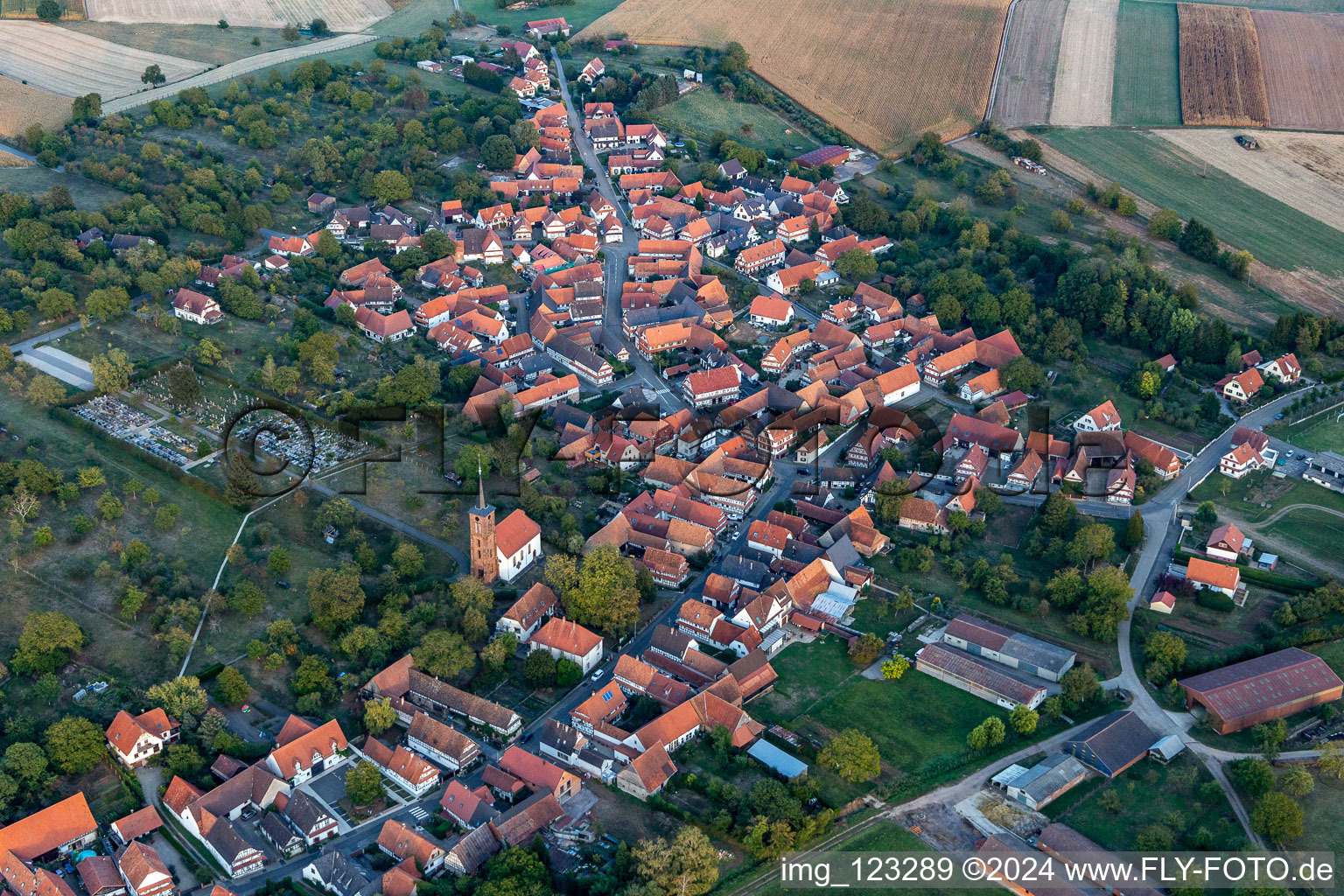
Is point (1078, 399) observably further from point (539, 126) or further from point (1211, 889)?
point (539, 126)

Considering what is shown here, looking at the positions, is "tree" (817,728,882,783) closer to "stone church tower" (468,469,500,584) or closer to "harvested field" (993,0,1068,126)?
"stone church tower" (468,469,500,584)

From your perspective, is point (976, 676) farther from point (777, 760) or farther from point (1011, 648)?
point (777, 760)

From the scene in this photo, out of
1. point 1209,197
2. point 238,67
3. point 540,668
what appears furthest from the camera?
point 238,67

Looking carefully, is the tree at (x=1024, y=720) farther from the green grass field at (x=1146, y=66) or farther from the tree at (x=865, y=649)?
the green grass field at (x=1146, y=66)

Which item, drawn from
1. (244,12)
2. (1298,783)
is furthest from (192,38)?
(1298,783)

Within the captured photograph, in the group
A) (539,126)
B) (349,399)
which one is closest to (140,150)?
(539,126)

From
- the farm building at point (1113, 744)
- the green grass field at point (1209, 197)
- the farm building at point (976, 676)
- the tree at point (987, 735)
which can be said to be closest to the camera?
the farm building at point (1113, 744)

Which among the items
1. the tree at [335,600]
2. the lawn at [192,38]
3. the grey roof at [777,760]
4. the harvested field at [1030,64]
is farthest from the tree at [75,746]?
the harvested field at [1030,64]
